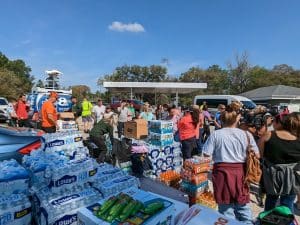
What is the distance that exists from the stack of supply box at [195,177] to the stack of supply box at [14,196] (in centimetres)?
290

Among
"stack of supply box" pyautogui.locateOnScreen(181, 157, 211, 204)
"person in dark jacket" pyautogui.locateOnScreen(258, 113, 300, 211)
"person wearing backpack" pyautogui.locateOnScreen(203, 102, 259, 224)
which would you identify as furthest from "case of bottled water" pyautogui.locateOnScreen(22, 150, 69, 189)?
"person in dark jacket" pyautogui.locateOnScreen(258, 113, 300, 211)

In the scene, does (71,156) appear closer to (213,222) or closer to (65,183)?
(65,183)

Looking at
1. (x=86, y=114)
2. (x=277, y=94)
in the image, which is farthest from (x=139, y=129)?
(x=277, y=94)

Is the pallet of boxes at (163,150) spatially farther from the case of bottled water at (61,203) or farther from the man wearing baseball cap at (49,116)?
the case of bottled water at (61,203)

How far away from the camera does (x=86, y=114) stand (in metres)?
15.1

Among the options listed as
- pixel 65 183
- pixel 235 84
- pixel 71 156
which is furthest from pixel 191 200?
pixel 235 84

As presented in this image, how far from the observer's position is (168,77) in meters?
64.3

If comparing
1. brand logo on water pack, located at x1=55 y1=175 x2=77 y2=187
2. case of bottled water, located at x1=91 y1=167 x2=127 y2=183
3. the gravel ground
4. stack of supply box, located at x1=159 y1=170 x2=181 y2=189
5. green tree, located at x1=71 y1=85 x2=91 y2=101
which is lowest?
the gravel ground

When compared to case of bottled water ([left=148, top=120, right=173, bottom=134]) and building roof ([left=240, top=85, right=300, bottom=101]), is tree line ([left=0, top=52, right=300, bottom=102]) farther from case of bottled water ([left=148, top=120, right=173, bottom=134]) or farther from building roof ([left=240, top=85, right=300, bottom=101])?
case of bottled water ([left=148, top=120, right=173, bottom=134])

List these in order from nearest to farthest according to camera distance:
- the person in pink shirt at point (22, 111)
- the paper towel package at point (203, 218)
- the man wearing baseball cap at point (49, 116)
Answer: the paper towel package at point (203, 218), the man wearing baseball cap at point (49, 116), the person in pink shirt at point (22, 111)

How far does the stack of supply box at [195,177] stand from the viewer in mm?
5410

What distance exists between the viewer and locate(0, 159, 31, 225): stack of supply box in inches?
122

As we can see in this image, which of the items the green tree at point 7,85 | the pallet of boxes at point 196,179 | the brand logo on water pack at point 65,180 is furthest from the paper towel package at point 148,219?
the green tree at point 7,85

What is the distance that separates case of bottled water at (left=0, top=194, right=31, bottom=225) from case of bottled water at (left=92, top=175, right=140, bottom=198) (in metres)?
0.78
